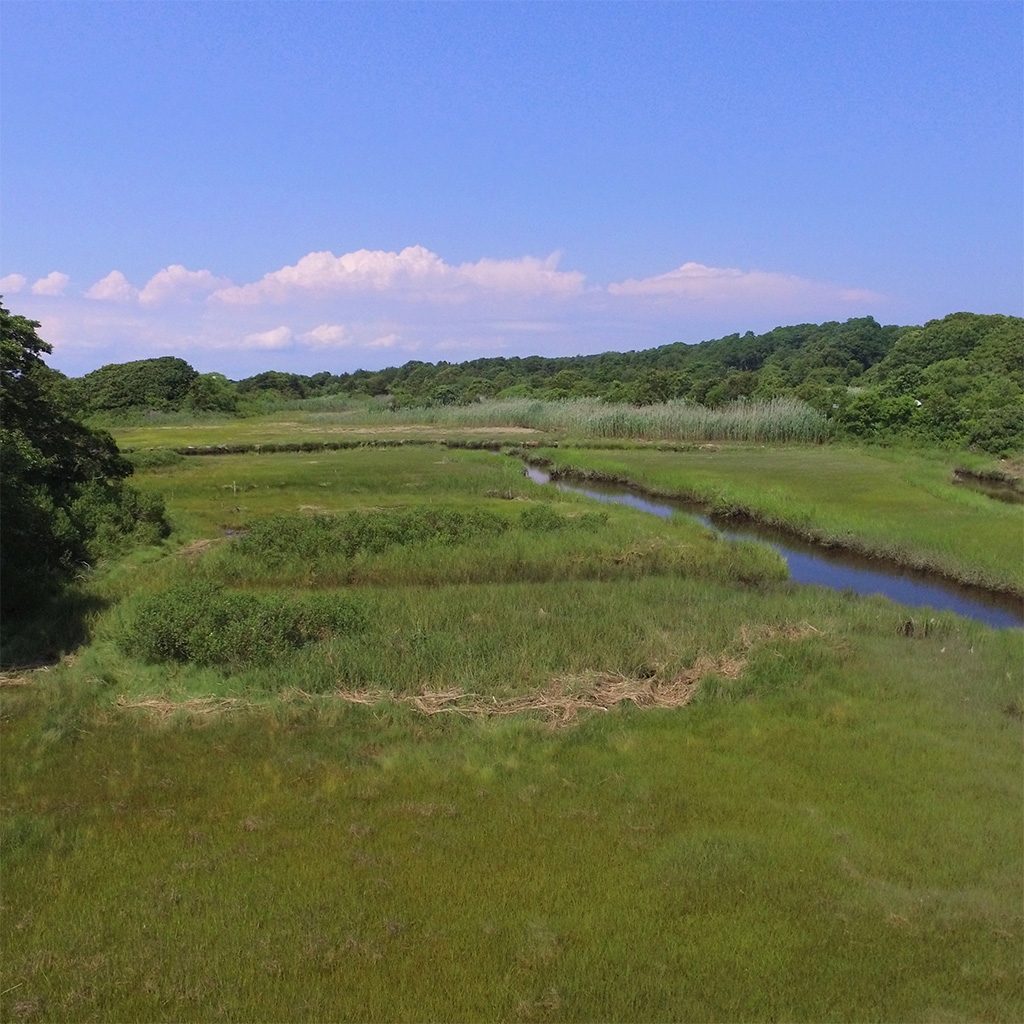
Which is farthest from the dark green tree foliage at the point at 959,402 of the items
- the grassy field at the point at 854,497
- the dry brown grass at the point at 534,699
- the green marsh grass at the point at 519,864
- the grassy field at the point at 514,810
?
the dry brown grass at the point at 534,699

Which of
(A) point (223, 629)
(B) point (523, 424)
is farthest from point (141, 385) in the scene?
(A) point (223, 629)

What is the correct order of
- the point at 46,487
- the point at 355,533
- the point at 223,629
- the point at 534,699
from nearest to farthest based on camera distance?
the point at 534,699 → the point at 223,629 → the point at 46,487 → the point at 355,533

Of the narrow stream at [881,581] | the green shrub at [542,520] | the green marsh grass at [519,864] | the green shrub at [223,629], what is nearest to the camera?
the green marsh grass at [519,864]

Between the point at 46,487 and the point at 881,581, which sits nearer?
the point at 46,487

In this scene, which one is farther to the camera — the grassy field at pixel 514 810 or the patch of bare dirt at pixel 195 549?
the patch of bare dirt at pixel 195 549

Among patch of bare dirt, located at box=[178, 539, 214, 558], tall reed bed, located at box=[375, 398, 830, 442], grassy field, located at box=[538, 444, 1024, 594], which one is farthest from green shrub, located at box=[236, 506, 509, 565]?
tall reed bed, located at box=[375, 398, 830, 442]

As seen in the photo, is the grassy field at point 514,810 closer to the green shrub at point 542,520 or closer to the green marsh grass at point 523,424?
the green shrub at point 542,520

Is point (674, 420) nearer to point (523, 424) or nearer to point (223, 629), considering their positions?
point (523, 424)
